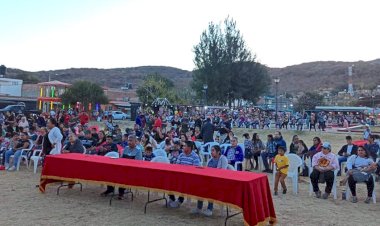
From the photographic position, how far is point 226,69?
161 ft

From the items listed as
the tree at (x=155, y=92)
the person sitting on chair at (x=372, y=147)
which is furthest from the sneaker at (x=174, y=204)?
the tree at (x=155, y=92)

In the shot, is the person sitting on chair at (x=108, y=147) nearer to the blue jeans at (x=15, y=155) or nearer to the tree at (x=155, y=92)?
the blue jeans at (x=15, y=155)

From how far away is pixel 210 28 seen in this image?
51.2 m

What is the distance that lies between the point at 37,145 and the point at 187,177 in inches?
272

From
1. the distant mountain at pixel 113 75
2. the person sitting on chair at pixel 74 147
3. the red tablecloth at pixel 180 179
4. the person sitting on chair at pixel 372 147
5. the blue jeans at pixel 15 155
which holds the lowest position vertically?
the blue jeans at pixel 15 155

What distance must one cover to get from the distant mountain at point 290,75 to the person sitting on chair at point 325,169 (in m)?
105

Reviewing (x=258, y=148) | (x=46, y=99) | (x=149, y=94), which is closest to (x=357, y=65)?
(x=149, y=94)

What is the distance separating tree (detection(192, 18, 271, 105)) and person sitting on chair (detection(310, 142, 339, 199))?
131 feet

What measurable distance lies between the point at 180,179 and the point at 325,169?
11.9 ft

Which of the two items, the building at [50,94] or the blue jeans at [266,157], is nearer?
the blue jeans at [266,157]

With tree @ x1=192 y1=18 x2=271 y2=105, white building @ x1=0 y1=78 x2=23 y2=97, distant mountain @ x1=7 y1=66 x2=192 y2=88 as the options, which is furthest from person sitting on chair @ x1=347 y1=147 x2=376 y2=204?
distant mountain @ x1=7 y1=66 x2=192 y2=88

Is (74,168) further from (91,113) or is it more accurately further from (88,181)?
(91,113)

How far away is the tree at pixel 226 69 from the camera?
1927 inches

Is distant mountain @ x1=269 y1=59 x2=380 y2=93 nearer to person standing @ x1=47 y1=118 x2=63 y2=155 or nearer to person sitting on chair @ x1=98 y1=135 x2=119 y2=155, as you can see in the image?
person sitting on chair @ x1=98 y1=135 x2=119 y2=155
